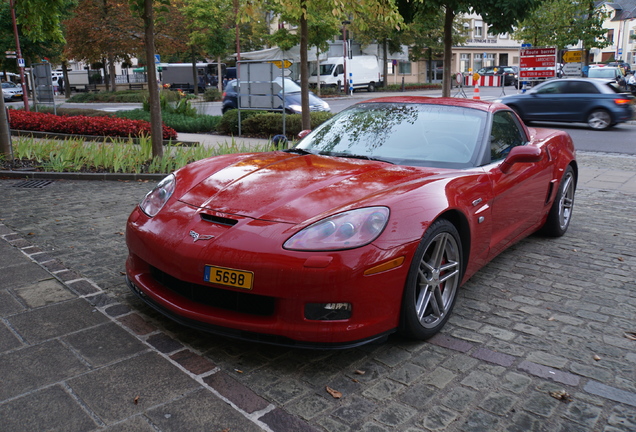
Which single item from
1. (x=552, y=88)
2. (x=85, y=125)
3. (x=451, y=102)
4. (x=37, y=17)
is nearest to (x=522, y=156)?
(x=451, y=102)

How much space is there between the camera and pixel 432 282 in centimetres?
328

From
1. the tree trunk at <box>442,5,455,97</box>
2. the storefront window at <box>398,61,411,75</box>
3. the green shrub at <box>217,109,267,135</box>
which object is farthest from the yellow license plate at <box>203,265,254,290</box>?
the storefront window at <box>398,61,411,75</box>

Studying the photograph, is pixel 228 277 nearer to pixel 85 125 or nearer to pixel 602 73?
pixel 85 125

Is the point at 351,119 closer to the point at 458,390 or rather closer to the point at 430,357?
the point at 430,357

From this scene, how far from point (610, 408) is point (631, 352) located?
721 mm

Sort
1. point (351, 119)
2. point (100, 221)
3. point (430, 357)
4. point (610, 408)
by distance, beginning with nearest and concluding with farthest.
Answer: point (610, 408), point (430, 357), point (351, 119), point (100, 221)

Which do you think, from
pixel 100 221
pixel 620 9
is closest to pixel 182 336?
pixel 100 221

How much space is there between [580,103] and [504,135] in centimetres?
1337

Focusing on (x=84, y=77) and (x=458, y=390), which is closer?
(x=458, y=390)

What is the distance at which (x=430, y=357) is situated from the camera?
10.3ft

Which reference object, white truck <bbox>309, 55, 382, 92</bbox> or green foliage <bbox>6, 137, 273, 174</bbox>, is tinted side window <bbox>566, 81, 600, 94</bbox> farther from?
white truck <bbox>309, 55, 382, 92</bbox>

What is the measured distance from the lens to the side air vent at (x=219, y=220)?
308cm

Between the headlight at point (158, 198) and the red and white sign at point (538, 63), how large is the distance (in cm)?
2143

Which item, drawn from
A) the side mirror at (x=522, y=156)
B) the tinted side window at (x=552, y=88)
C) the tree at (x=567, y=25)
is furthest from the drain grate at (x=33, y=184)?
the tree at (x=567, y=25)
